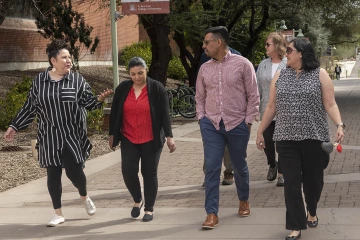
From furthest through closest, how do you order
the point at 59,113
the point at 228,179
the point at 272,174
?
1. the point at 272,174
2. the point at 228,179
3. the point at 59,113

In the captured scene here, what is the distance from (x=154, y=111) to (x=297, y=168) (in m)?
1.67

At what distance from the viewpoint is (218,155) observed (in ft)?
24.6

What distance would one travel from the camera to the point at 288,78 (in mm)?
6727

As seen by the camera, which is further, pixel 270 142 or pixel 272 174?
pixel 272 174

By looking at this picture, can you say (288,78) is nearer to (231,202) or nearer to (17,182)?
(231,202)

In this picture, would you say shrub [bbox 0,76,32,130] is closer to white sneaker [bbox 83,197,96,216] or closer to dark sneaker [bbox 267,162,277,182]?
dark sneaker [bbox 267,162,277,182]

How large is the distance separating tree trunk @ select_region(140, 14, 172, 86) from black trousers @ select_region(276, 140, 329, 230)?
654 inches

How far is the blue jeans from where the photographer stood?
7.39 metres

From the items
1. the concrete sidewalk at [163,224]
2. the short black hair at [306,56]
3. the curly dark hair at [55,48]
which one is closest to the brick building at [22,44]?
the concrete sidewalk at [163,224]

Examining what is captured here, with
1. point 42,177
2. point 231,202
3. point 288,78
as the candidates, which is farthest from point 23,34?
point 288,78

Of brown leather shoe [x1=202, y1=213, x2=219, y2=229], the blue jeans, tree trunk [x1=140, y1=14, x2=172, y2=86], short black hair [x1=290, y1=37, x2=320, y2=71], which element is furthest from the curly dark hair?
tree trunk [x1=140, y1=14, x2=172, y2=86]

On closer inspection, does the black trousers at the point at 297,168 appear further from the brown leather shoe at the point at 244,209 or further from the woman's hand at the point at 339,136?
the brown leather shoe at the point at 244,209

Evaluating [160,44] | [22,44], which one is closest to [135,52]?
[22,44]

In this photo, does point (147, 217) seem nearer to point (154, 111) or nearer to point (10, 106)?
point (154, 111)
